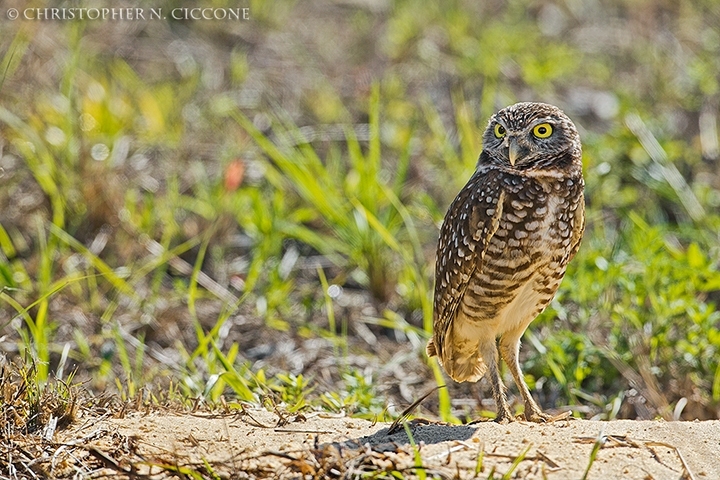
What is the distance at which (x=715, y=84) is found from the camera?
7312mm

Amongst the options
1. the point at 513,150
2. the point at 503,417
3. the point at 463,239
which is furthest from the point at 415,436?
the point at 513,150

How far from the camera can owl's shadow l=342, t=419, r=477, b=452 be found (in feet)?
10.4

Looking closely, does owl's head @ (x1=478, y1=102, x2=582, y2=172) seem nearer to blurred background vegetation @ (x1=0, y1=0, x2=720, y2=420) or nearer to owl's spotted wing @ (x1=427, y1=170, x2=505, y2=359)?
owl's spotted wing @ (x1=427, y1=170, x2=505, y2=359)

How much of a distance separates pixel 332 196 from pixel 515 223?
6.52ft

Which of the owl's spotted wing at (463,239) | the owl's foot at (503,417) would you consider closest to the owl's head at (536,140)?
the owl's spotted wing at (463,239)

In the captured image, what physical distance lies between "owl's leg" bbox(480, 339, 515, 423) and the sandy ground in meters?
0.30

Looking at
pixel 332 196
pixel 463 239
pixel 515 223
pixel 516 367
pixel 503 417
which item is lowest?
pixel 503 417

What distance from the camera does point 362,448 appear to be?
305cm

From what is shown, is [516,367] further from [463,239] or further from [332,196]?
[332,196]

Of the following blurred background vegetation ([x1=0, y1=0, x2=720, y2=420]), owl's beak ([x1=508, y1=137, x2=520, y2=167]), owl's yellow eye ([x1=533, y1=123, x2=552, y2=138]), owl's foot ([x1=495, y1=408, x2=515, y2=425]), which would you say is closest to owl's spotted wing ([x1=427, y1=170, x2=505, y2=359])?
owl's beak ([x1=508, y1=137, x2=520, y2=167])

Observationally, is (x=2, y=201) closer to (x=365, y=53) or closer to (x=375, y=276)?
(x=375, y=276)

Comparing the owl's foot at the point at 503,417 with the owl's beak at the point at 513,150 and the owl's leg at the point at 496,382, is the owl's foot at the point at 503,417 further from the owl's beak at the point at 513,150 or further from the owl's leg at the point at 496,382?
the owl's beak at the point at 513,150

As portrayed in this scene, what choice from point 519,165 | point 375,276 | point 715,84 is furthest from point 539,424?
point 715,84

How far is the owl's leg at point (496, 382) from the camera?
3.83m
